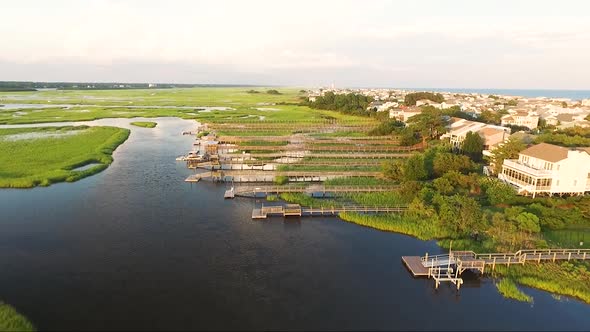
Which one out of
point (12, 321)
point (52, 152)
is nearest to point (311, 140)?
point (52, 152)

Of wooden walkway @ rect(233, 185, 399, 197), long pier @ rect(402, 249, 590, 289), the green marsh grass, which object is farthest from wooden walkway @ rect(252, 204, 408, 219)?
the green marsh grass

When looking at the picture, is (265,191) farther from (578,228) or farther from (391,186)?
(578,228)

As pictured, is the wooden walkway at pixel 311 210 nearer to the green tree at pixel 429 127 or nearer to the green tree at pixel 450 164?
the green tree at pixel 450 164

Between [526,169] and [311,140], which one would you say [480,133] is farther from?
[311,140]

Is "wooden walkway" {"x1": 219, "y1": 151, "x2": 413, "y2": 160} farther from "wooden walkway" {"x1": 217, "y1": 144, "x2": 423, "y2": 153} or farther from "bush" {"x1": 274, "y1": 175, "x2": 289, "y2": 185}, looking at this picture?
"bush" {"x1": 274, "y1": 175, "x2": 289, "y2": 185}

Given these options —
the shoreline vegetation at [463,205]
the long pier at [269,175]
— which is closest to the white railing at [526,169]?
the shoreline vegetation at [463,205]

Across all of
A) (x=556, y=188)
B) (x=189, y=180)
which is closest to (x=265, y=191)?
(x=189, y=180)
